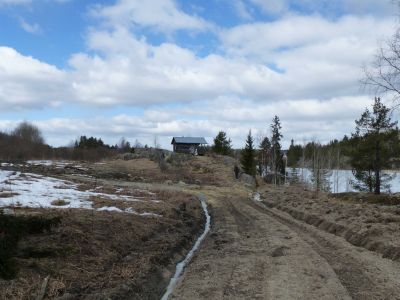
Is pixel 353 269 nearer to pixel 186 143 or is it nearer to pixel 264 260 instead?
pixel 264 260

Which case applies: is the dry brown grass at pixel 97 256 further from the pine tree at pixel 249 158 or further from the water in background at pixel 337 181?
the water in background at pixel 337 181

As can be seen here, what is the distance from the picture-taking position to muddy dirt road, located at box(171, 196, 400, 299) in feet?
27.4

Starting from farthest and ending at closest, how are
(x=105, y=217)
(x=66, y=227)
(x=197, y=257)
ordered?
1. (x=105, y=217)
2. (x=197, y=257)
3. (x=66, y=227)

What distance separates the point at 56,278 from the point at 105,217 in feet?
22.0

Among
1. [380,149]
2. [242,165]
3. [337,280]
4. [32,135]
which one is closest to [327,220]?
[337,280]

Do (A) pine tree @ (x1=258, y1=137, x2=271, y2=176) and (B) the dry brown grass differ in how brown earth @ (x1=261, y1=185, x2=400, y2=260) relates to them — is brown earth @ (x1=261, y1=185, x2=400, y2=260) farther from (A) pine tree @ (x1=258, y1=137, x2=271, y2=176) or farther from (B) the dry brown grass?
(A) pine tree @ (x1=258, y1=137, x2=271, y2=176)

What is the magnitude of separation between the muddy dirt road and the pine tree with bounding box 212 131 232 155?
66348mm

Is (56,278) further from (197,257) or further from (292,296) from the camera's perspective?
(197,257)

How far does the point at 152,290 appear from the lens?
8.62 metres

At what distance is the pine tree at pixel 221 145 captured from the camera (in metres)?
82.6

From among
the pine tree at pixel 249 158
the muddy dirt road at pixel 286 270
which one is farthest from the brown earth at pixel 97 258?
the pine tree at pixel 249 158

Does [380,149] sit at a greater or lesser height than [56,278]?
greater

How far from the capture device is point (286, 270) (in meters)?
10.1

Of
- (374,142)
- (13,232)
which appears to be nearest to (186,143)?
(374,142)
